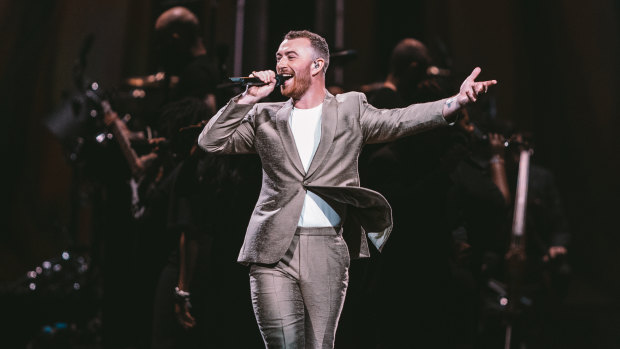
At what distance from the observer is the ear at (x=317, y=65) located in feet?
9.64

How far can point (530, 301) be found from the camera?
5695 millimetres

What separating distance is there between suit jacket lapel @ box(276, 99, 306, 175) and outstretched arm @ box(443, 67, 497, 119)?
2.16 ft

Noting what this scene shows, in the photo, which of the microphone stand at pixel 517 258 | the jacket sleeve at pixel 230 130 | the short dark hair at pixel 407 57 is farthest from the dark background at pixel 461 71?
the jacket sleeve at pixel 230 130

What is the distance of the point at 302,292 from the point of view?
2.75 metres

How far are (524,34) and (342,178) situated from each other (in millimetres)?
6418

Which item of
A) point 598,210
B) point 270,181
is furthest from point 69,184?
point 598,210

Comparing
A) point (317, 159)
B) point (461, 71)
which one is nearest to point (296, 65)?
point (317, 159)

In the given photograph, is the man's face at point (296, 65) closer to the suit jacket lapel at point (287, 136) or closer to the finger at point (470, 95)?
the suit jacket lapel at point (287, 136)

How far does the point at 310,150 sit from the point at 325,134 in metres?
0.11

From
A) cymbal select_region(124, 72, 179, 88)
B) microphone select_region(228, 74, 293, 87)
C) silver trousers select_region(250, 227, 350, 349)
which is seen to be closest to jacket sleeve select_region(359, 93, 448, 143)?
microphone select_region(228, 74, 293, 87)

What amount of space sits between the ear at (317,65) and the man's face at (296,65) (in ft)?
0.07

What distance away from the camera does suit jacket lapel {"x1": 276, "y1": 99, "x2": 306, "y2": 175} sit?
280 cm

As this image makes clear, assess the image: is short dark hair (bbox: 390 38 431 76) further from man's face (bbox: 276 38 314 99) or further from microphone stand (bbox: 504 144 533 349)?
man's face (bbox: 276 38 314 99)

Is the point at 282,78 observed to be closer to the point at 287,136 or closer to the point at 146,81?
the point at 287,136
